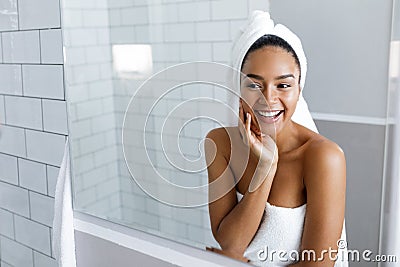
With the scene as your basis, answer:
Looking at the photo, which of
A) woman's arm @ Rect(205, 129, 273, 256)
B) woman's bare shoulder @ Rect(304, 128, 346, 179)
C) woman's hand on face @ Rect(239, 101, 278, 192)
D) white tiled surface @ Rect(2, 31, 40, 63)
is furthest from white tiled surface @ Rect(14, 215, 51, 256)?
woman's bare shoulder @ Rect(304, 128, 346, 179)

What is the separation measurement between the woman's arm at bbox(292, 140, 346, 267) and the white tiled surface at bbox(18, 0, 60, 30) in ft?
2.78

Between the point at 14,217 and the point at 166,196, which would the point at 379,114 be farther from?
the point at 14,217

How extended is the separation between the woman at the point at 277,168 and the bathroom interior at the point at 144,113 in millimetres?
27

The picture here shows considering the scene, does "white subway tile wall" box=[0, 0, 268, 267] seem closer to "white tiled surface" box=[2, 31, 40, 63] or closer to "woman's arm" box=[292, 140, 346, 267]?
"white tiled surface" box=[2, 31, 40, 63]

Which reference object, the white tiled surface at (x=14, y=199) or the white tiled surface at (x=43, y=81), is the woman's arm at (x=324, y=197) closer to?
the white tiled surface at (x=43, y=81)

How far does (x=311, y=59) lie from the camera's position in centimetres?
78

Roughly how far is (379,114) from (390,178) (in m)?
0.10

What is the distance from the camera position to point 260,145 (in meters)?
0.88

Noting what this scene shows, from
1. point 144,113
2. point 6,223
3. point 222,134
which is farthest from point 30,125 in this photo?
point 222,134

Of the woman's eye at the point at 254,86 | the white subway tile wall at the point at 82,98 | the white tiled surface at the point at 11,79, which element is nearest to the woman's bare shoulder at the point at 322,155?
the woman's eye at the point at 254,86

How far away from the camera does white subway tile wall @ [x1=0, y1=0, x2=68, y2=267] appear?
4.39 ft

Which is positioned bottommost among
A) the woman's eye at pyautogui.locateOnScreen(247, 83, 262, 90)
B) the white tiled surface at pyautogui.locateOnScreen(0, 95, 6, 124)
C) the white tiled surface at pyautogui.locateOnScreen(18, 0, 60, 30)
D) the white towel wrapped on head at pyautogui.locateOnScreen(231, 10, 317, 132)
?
the white tiled surface at pyautogui.locateOnScreen(0, 95, 6, 124)

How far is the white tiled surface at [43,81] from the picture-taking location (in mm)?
1319

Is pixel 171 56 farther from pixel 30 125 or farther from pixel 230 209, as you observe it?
pixel 30 125
